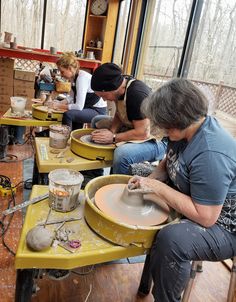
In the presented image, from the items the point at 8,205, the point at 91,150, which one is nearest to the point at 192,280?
the point at 91,150

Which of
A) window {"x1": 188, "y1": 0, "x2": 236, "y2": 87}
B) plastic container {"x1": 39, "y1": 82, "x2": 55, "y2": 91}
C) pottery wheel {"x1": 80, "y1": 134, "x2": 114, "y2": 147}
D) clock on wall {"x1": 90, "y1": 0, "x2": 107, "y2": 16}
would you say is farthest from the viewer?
clock on wall {"x1": 90, "y1": 0, "x2": 107, "y2": 16}

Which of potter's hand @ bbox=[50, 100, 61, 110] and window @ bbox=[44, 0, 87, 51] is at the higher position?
window @ bbox=[44, 0, 87, 51]

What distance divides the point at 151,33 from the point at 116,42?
171 cm

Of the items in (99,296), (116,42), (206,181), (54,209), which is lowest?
(99,296)

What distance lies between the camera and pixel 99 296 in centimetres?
126

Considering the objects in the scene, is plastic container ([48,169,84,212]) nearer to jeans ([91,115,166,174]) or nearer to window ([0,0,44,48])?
jeans ([91,115,166,174])

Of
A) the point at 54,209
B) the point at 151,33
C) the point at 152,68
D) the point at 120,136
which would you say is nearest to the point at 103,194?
the point at 54,209

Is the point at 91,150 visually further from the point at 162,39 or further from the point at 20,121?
the point at 162,39

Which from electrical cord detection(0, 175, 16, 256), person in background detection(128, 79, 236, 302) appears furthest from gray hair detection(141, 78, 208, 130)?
electrical cord detection(0, 175, 16, 256)

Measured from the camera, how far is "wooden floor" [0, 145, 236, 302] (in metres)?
1.23

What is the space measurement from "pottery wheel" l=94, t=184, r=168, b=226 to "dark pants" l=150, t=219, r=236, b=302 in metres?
0.09

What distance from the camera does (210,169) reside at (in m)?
0.87

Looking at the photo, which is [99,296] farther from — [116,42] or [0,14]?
[0,14]

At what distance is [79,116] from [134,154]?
962 mm
